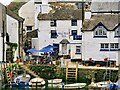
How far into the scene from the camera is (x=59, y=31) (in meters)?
30.3

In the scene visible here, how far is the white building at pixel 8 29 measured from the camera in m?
27.4

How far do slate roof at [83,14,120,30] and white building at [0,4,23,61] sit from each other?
4440 millimetres

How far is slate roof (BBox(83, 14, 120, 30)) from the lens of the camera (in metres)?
27.6

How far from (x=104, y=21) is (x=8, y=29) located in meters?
5.92

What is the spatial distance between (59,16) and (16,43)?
3.31m

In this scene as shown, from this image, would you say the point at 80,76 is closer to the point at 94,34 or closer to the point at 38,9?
the point at 94,34

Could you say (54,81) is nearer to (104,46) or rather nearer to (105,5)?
(104,46)

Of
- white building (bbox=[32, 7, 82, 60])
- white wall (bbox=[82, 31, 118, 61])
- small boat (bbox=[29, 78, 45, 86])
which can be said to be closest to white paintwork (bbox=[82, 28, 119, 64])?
white wall (bbox=[82, 31, 118, 61])

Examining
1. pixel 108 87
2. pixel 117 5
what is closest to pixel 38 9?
pixel 117 5

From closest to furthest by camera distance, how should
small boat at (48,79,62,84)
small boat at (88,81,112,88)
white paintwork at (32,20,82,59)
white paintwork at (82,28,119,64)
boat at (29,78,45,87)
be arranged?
1. small boat at (88,81,112,88)
2. boat at (29,78,45,87)
3. small boat at (48,79,62,84)
4. white paintwork at (82,28,119,64)
5. white paintwork at (32,20,82,59)

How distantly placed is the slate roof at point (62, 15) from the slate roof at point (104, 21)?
5.98 ft

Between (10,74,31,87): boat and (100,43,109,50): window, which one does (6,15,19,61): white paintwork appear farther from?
(100,43,109,50): window

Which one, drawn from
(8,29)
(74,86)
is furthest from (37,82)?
(8,29)

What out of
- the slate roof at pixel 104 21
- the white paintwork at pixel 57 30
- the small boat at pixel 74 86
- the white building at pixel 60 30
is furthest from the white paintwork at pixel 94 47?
the small boat at pixel 74 86
